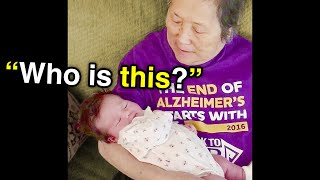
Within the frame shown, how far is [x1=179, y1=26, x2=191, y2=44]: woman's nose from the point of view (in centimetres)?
177

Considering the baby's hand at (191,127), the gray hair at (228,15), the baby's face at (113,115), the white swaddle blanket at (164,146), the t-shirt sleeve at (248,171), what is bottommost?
the t-shirt sleeve at (248,171)

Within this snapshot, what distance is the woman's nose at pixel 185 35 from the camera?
1.77 meters

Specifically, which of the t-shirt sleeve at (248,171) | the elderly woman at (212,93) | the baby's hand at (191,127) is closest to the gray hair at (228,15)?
the elderly woman at (212,93)

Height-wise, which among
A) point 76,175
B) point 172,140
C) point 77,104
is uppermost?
point 77,104

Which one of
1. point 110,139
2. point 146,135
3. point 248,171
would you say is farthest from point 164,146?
point 248,171

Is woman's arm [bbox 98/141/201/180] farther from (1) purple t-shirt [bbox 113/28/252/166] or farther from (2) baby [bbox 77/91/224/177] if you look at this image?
(1) purple t-shirt [bbox 113/28/252/166]

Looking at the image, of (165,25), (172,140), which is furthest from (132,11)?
(172,140)

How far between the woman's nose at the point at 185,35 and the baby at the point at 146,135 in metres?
0.25

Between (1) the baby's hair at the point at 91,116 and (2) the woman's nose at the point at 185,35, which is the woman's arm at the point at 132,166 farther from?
(2) the woman's nose at the point at 185,35

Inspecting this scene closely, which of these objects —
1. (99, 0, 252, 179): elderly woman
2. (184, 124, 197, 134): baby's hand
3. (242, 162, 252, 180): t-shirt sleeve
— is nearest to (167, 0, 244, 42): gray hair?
(99, 0, 252, 179): elderly woman

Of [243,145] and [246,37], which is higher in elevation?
[246,37]
